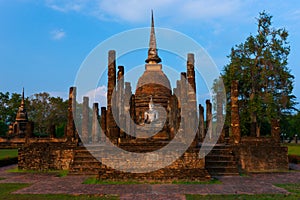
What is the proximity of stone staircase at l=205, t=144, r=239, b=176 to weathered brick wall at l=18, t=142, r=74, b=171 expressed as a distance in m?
6.01

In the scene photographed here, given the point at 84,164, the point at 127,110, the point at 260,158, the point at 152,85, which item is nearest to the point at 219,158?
the point at 260,158

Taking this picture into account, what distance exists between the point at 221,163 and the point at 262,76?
14571 millimetres

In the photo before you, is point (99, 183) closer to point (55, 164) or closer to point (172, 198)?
point (172, 198)

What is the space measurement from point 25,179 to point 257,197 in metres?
7.97

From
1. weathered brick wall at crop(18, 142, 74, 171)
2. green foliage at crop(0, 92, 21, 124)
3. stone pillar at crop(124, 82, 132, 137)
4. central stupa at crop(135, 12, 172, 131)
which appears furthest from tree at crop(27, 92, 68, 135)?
weathered brick wall at crop(18, 142, 74, 171)

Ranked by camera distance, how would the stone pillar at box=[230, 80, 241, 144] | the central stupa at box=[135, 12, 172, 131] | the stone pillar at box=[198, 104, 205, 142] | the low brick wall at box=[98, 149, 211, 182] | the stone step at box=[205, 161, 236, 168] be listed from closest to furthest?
1. the low brick wall at box=[98, 149, 211, 182]
2. the stone step at box=[205, 161, 236, 168]
3. the stone pillar at box=[230, 80, 241, 144]
4. the stone pillar at box=[198, 104, 205, 142]
5. the central stupa at box=[135, 12, 172, 131]

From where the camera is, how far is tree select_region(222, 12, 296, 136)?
25.6m

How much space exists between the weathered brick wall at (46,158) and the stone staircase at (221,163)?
19.7 feet

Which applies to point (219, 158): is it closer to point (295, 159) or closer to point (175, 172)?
point (175, 172)

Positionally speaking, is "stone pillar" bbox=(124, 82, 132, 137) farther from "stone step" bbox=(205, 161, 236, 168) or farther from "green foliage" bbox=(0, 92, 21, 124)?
"green foliage" bbox=(0, 92, 21, 124)

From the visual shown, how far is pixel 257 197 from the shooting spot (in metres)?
7.99

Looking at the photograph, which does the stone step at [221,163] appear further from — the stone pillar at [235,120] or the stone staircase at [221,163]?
the stone pillar at [235,120]

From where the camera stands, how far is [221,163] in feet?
42.8

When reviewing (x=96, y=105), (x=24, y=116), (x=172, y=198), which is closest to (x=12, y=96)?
(x=24, y=116)
